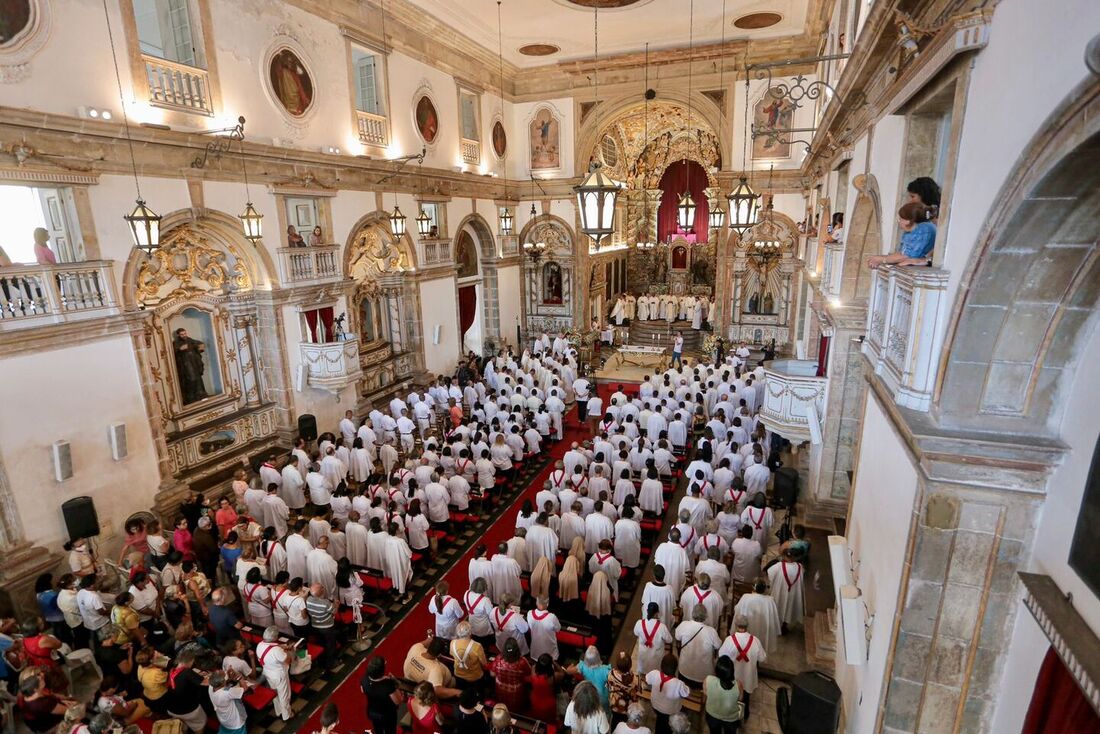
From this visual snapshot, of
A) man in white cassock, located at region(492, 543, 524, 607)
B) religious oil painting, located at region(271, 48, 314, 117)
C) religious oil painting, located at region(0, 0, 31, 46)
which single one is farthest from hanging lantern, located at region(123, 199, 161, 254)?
man in white cassock, located at region(492, 543, 524, 607)

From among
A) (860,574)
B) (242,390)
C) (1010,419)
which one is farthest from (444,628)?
(242,390)

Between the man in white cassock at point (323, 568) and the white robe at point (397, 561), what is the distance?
0.77m

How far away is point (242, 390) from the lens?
1191 cm

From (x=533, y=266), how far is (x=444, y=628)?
57.0ft

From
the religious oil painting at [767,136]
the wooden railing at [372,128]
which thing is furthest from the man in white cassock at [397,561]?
the religious oil painting at [767,136]

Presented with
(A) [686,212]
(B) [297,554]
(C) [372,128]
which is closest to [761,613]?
(B) [297,554]

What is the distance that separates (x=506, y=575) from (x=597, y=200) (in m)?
4.81

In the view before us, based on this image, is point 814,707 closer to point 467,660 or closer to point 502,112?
point 467,660

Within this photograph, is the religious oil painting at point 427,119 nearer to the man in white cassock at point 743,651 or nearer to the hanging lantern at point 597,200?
the hanging lantern at point 597,200

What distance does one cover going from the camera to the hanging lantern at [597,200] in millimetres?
6188

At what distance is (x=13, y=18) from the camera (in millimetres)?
7555

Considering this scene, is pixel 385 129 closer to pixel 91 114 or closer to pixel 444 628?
pixel 91 114

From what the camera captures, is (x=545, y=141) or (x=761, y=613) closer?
(x=761, y=613)

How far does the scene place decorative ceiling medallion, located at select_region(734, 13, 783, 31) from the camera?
16.1 metres
